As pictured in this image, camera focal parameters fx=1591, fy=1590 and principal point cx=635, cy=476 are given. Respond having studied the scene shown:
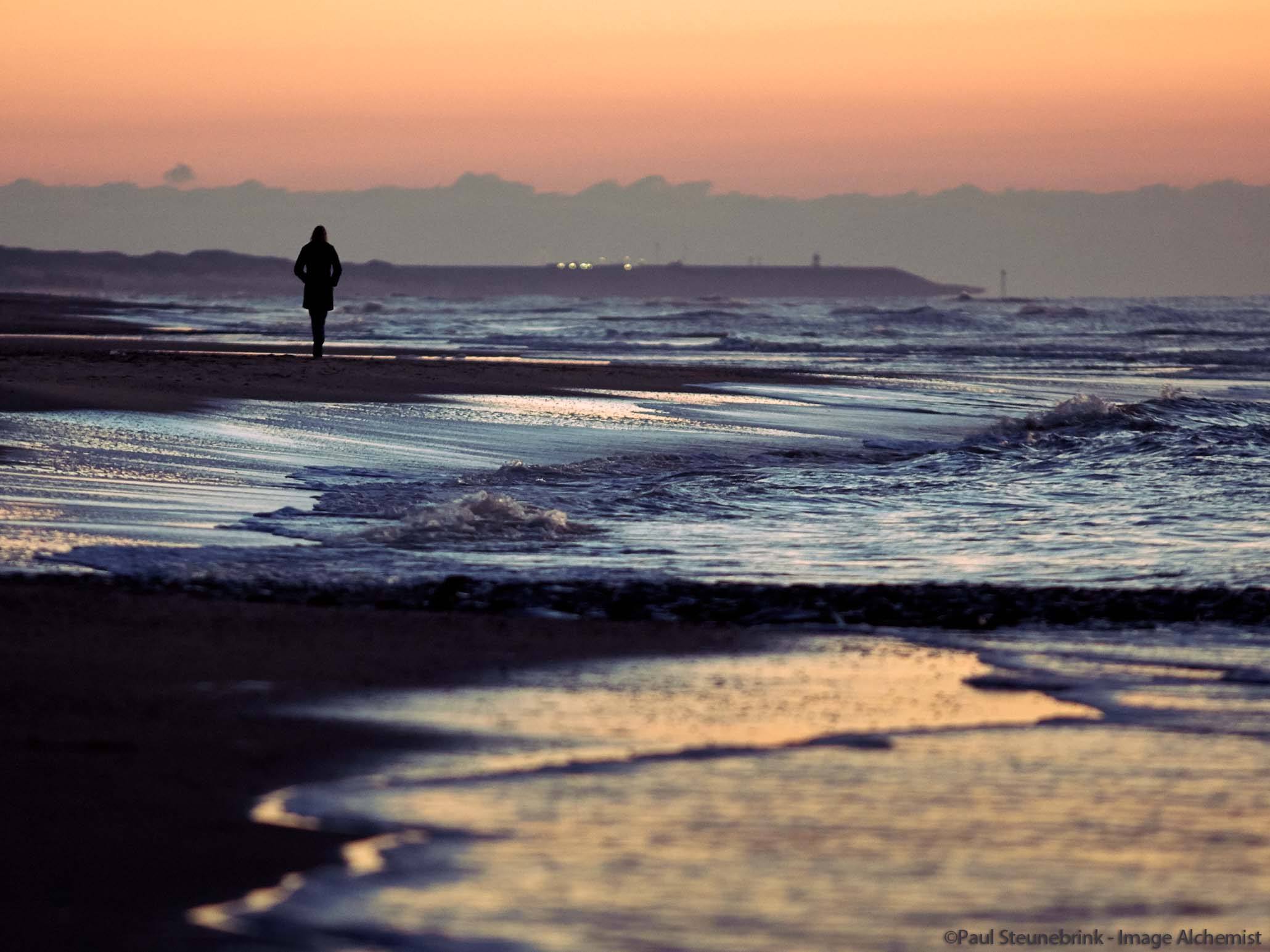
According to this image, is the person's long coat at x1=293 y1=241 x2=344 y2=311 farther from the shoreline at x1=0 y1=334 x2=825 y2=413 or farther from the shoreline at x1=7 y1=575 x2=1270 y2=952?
the shoreline at x1=7 y1=575 x2=1270 y2=952

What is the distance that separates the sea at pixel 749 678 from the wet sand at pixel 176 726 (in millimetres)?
111

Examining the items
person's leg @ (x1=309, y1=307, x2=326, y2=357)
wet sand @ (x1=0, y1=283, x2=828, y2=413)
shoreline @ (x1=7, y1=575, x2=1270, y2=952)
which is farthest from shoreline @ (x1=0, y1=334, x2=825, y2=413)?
shoreline @ (x1=7, y1=575, x2=1270, y2=952)

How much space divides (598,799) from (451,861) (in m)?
0.47

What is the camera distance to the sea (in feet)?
9.06

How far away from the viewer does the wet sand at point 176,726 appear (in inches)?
107

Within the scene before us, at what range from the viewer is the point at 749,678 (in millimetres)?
4547

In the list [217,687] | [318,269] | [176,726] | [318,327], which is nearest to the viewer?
[176,726]

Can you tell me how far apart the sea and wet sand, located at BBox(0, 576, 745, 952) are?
11 cm

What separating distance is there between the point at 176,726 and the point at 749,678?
1.62m

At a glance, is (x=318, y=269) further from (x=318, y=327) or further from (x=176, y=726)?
(x=176, y=726)

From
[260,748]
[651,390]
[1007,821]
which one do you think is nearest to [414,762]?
[260,748]

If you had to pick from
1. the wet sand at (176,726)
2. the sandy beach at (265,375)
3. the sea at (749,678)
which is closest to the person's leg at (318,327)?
the sandy beach at (265,375)

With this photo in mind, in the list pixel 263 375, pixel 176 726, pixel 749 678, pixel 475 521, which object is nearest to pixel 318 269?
pixel 263 375

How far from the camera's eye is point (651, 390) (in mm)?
18359
